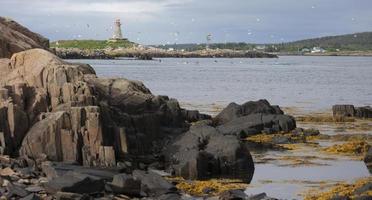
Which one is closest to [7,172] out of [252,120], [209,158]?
[209,158]

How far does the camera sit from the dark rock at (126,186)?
22.1 metres

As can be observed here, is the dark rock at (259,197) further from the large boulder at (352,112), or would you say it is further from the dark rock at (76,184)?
the large boulder at (352,112)

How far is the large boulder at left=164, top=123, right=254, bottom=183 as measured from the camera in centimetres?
2680

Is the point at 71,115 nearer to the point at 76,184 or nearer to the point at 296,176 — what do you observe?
the point at 76,184

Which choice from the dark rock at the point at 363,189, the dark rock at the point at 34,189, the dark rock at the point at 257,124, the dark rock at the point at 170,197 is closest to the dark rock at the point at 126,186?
the dark rock at the point at 170,197

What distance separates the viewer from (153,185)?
2311cm

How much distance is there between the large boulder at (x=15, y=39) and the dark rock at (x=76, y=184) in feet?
50.0

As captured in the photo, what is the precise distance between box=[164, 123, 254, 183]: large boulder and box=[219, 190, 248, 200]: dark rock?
3703 mm

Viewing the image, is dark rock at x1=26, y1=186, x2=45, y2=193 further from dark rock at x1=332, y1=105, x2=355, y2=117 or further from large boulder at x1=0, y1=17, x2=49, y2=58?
dark rock at x1=332, y1=105, x2=355, y2=117

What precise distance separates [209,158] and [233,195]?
17.8 ft

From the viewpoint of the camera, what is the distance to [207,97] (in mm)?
74812

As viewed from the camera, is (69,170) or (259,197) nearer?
(259,197)

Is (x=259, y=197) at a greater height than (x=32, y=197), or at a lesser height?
lesser

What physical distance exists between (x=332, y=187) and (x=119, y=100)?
1297cm
